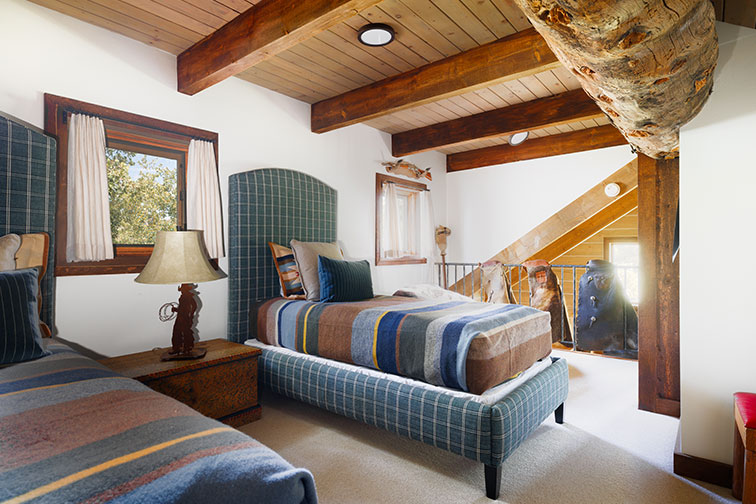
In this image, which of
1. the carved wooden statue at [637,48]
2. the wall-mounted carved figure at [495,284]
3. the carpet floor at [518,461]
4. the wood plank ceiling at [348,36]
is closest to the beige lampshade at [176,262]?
the carpet floor at [518,461]

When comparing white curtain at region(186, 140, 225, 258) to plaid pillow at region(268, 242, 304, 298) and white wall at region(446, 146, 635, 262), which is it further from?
white wall at region(446, 146, 635, 262)

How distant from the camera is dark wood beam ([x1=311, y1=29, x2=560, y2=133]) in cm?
248

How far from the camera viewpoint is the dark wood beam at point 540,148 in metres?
4.40

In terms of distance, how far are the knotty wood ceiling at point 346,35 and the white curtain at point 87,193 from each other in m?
0.63

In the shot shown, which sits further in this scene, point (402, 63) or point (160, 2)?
point (402, 63)

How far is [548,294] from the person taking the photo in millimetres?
4301

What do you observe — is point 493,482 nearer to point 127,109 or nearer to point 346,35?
point 346,35

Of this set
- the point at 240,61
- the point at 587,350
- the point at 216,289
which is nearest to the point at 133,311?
the point at 216,289

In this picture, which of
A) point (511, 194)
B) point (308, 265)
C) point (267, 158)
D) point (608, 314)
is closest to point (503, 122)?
point (511, 194)

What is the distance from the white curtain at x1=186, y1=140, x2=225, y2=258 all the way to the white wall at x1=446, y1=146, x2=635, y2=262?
139 inches

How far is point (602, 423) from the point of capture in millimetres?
2611

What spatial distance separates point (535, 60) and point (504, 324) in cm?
159

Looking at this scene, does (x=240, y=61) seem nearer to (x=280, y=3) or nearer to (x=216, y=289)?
(x=280, y=3)

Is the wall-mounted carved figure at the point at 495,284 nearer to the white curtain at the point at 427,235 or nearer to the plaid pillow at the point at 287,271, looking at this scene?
the white curtain at the point at 427,235
